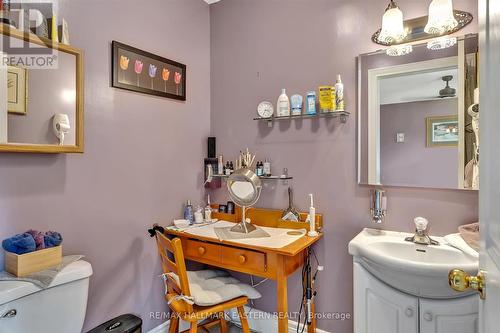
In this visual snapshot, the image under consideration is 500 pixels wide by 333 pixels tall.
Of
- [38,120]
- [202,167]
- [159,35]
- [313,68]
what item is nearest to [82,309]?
[38,120]

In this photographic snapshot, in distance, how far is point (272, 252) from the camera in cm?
149

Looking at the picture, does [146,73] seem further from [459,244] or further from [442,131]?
[459,244]

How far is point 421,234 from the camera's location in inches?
57.4

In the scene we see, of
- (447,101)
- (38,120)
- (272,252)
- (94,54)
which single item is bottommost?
(272,252)

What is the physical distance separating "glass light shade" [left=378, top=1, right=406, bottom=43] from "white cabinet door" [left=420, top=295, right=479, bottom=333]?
130 cm

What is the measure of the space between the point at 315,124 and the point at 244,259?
0.95m

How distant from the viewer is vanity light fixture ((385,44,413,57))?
1.56 meters

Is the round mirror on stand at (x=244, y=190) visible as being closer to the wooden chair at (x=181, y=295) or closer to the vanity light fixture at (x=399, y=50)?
the wooden chair at (x=181, y=295)

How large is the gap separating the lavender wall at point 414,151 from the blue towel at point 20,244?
1759 millimetres

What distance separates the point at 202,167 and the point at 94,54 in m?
1.05

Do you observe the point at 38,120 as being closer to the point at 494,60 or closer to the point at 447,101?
the point at 494,60

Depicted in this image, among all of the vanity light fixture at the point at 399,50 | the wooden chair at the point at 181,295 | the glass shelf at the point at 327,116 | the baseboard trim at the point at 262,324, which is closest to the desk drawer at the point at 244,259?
the wooden chair at the point at 181,295

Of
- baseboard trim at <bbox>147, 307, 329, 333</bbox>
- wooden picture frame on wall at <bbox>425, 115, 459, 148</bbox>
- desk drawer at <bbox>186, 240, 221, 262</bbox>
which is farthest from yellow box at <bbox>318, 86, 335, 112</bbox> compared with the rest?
baseboard trim at <bbox>147, 307, 329, 333</bbox>

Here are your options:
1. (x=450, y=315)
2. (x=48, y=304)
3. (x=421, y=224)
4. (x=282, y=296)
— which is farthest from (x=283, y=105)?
(x=48, y=304)
